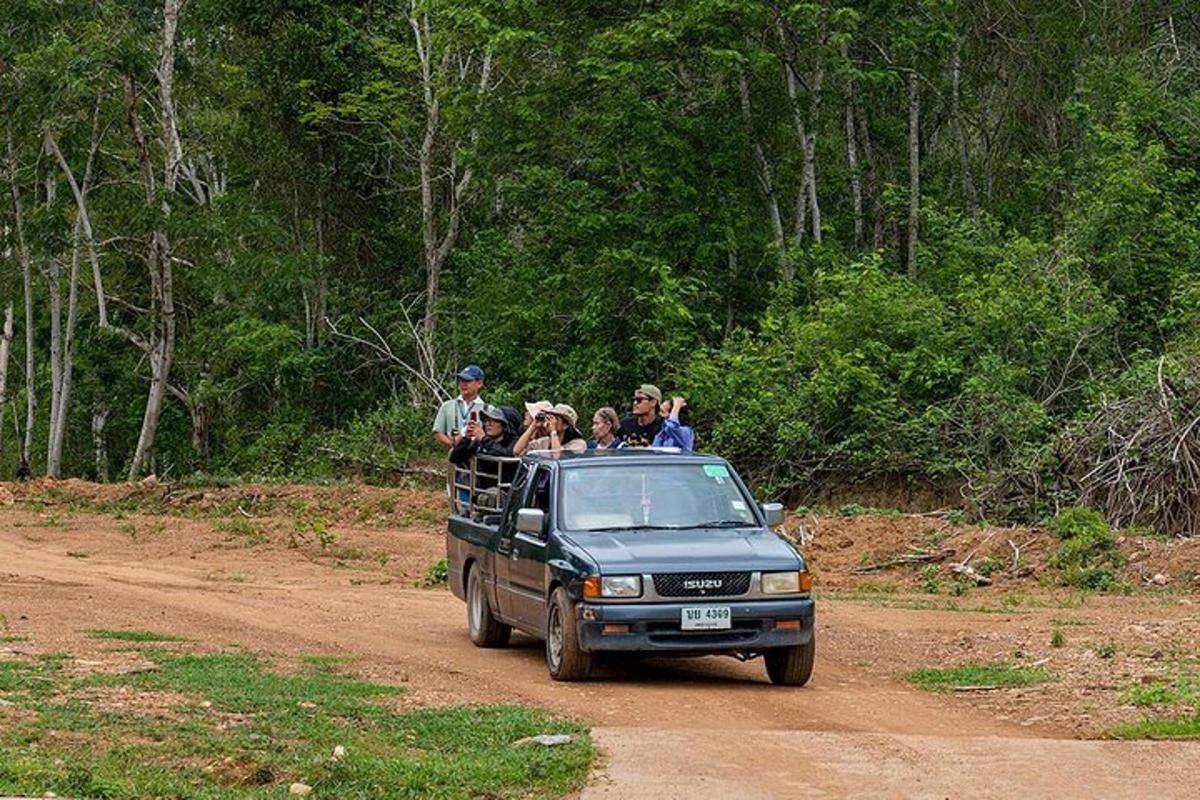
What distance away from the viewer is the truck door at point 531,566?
14508mm

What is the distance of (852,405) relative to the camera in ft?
101

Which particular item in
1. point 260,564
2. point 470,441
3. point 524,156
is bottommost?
point 260,564

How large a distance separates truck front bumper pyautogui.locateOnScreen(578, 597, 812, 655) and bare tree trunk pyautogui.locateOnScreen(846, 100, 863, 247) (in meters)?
26.5

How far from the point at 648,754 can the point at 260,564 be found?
52.0ft

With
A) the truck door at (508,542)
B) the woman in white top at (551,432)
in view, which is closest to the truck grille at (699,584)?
the truck door at (508,542)

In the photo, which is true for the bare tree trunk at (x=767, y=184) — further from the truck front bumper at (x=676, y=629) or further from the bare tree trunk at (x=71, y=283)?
the truck front bumper at (x=676, y=629)

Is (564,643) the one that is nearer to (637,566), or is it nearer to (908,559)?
(637,566)

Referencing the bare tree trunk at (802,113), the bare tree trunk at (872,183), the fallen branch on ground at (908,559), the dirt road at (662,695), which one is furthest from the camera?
the bare tree trunk at (872,183)

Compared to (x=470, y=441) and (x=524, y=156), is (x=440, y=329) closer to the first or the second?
(x=524, y=156)

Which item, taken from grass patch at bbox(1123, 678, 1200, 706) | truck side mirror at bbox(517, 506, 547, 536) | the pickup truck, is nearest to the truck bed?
the pickup truck

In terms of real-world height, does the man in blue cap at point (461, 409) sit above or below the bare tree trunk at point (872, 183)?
below

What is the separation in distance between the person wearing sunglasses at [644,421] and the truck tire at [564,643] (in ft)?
12.3

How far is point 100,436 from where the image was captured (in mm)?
54594

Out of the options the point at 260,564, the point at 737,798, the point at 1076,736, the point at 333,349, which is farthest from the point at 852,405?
the point at 737,798
